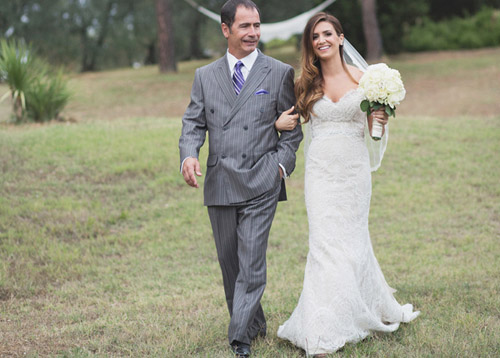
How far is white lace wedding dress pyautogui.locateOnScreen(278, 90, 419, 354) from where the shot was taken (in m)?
4.02

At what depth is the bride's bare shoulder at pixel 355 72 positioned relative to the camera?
4.32m

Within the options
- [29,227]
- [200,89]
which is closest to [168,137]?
[29,227]

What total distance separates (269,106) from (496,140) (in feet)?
29.0

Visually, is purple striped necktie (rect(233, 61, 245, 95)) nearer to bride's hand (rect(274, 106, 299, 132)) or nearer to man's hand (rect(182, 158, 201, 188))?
bride's hand (rect(274, 106, 299, 132))

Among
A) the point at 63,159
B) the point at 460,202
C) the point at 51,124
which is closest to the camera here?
the point at 460,202

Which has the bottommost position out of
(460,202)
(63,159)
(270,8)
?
(460,202)

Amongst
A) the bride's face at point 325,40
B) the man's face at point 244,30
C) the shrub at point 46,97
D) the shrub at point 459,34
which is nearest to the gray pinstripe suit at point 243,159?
the man's face at point 244,30

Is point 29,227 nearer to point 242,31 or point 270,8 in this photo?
point 242,31

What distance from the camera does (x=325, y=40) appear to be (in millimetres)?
4152

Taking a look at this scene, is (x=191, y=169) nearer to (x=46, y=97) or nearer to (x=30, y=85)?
(x=30, y=85)

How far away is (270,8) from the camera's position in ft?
95.0

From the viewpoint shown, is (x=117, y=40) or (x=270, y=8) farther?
(x=117, y=40)

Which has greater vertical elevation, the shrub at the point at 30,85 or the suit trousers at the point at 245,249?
the shrub at the point at 30,85

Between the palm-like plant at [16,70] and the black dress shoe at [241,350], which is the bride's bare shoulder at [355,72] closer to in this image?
the black dress shoe at [241,350]
